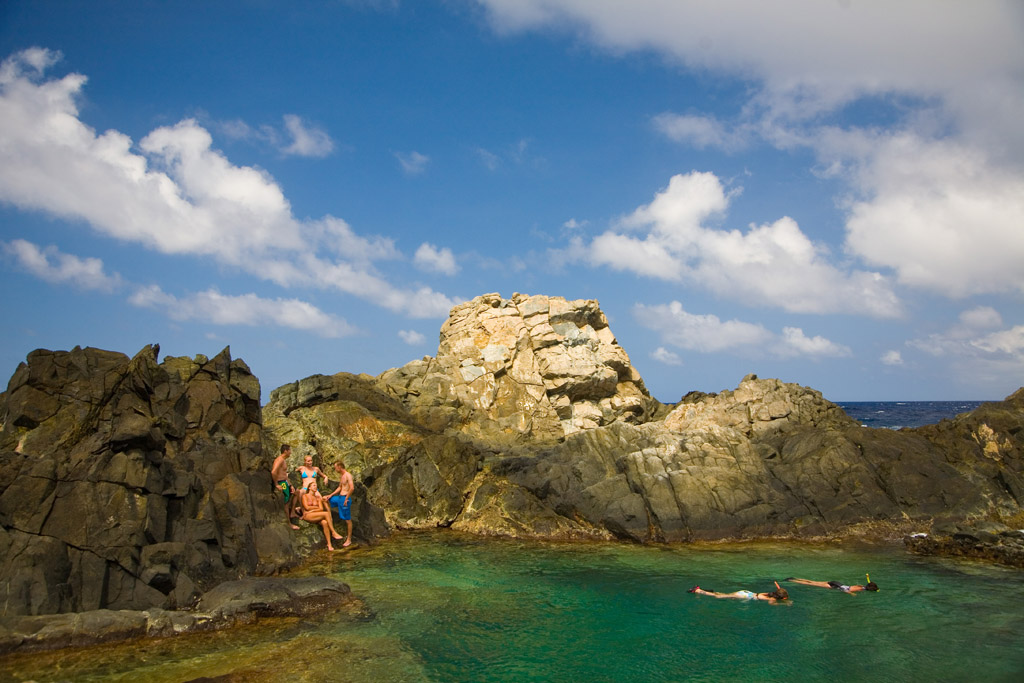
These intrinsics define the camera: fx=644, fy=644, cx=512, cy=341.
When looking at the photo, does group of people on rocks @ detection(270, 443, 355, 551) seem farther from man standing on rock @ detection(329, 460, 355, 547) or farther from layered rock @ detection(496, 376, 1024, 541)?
layered rock @ detection(496, 376, 1024, 541)

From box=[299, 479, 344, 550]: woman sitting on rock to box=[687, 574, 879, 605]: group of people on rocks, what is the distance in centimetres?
1228

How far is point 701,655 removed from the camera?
14.0 metres

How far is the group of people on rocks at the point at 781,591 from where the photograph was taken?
17438 millimetres

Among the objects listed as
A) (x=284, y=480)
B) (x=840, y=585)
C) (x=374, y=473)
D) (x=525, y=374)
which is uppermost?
(x=525, y=374)

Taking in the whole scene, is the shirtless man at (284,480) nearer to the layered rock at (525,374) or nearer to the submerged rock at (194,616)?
the submerged rock at (194,616)

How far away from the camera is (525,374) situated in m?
49.2

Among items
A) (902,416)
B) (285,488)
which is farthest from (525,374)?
(902,416)

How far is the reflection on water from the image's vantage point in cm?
1280

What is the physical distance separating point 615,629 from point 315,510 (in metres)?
11.8

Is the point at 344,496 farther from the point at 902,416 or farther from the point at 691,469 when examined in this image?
the point at 902,416

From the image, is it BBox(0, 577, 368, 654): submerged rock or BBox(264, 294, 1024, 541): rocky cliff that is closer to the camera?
BBox(0, 577, 368, 654): submerged rock

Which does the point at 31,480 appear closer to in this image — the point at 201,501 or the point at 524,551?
the point at 201,501

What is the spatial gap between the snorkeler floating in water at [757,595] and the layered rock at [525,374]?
23.7 m

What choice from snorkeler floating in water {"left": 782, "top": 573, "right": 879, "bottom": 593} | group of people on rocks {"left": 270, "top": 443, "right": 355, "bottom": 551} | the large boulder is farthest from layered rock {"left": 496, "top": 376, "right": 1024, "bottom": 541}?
group of people on rocks {"left": 270, "top": 443, "right": 355, "bottom": 551}
